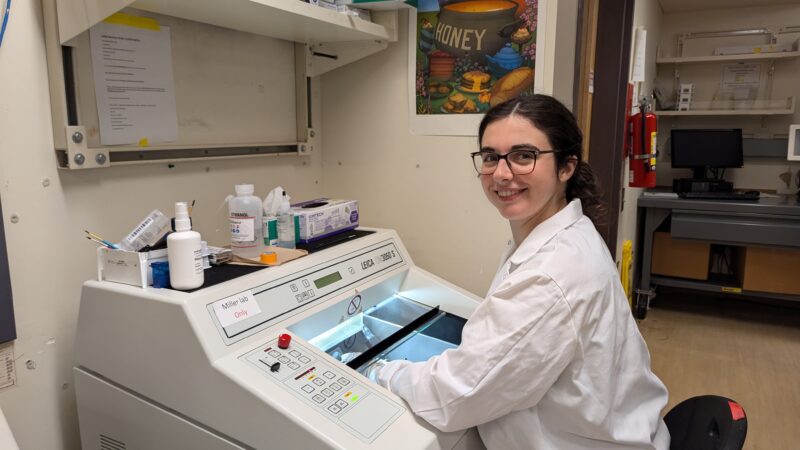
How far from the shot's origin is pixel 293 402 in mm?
860

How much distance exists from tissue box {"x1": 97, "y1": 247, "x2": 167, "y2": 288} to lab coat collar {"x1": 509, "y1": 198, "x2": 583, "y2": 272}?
700mm

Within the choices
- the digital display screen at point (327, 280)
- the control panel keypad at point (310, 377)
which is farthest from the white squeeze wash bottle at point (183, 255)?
the digital display screen at point (327, 280)

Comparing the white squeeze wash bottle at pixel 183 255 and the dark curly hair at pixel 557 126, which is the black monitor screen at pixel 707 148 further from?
the white squeeze wash bottle at pixel 183 255

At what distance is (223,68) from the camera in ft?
4.80

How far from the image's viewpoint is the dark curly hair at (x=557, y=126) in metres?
1.04

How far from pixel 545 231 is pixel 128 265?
823 millimetres

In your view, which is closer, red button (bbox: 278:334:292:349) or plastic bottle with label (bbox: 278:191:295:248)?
red button (bbox: 278:334:292:349)

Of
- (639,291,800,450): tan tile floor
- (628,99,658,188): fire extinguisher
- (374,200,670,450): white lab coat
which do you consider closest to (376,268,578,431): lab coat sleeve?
(374,200,670,450): white lab coat

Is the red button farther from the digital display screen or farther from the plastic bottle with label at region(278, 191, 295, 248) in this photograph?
the plastic bottle with label at region(278, 191, 295, 248)

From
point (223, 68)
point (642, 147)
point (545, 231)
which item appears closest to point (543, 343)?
point (545, 231)

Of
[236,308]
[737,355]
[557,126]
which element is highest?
[557,126]

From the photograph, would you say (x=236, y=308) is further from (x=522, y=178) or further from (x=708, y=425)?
(x=708, y=425)

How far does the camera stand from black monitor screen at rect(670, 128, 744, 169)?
389 cm

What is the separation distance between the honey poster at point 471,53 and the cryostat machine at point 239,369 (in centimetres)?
68
